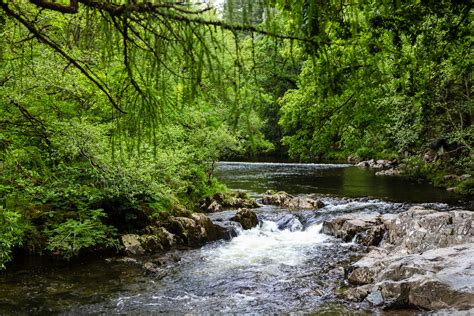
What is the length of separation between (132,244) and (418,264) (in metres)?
7.27

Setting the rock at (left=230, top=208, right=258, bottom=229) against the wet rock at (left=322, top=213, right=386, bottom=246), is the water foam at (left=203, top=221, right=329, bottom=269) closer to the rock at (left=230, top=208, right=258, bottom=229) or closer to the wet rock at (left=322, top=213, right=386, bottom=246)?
the rock at (left=230, top=208, right=258, bottom=229)

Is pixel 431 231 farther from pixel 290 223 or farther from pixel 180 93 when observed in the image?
pixel 180 93

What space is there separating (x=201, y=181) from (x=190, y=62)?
17.1m

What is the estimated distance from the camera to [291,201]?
18156 mm

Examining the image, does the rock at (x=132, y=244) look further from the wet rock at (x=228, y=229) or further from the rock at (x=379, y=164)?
the rock at (x=379, y=164)

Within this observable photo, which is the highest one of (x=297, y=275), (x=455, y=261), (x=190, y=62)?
(x=190, y=62)

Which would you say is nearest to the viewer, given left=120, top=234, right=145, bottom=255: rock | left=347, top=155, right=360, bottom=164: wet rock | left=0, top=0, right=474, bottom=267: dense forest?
left=0, top=0, right=474, bottom=267: dense forest

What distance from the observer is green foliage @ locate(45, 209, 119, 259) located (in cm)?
1009

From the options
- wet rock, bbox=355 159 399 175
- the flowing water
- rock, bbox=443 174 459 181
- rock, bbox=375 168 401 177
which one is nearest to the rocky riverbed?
the flowing water

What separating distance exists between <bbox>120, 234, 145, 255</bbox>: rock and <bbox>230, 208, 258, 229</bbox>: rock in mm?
4135

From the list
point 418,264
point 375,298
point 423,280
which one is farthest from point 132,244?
point 423,280

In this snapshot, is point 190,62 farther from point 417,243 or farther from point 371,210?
point 371,210

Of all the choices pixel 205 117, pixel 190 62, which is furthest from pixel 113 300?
pixel 205 117

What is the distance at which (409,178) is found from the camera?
26172mm
